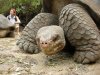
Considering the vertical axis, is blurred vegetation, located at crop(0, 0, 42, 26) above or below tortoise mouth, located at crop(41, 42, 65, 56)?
below

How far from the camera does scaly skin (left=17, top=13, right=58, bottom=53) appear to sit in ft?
9.38

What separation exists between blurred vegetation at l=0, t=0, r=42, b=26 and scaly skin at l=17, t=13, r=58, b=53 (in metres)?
5.66

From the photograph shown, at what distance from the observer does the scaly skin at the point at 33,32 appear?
2859mm

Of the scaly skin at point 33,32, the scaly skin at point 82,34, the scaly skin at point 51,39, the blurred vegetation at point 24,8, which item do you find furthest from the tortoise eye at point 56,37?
the blurred vegetation at point 24,8

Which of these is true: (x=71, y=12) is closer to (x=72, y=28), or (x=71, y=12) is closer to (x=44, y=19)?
(x=72, y=28)

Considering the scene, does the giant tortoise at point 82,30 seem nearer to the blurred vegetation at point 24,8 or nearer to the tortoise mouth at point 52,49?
the tortoise mouth at point 52,49

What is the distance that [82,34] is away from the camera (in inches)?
96.9

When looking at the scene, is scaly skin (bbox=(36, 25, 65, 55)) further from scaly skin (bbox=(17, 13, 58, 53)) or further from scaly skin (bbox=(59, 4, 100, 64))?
scaly skin (bbox=(17, 13, 58, 53))

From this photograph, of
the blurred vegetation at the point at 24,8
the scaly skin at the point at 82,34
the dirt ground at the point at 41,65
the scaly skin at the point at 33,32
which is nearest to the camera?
the dirt ground at the point at 41,65

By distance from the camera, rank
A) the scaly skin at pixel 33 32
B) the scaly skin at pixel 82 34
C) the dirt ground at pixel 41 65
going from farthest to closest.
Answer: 1. the scaly skin at pixel 33 32
2. the scaly skin at pixel 82 34
3. the dirt ground at pixel 41 65

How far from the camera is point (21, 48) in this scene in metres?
2.98

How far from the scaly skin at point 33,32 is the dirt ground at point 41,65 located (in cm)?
9

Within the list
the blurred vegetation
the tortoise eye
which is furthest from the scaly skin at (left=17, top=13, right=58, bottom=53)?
the blurred vegetation

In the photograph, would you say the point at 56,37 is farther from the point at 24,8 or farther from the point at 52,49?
the point at 24,8
